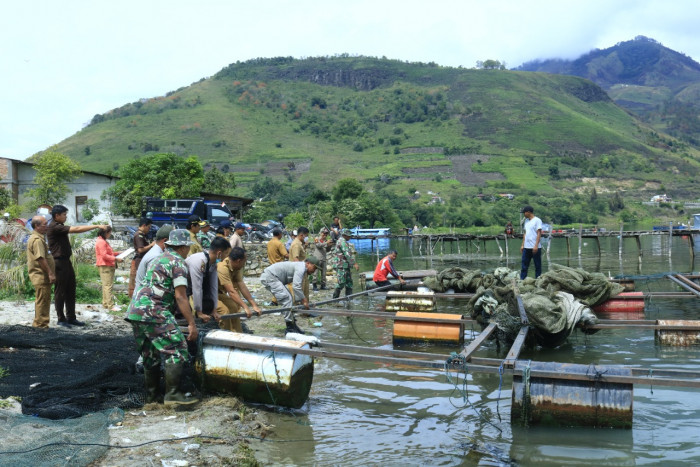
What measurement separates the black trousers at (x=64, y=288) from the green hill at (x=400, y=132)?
85285mm

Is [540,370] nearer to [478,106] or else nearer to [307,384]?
[307,384]

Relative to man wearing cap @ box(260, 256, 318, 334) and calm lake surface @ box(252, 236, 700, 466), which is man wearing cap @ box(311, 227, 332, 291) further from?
calm lake surface @ box(252, 236, 700, 466)

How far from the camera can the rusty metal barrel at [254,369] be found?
6.44m

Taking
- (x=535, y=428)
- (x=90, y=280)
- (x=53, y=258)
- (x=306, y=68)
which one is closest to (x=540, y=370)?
(x=535, y=428)

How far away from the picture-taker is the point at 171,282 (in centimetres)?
613

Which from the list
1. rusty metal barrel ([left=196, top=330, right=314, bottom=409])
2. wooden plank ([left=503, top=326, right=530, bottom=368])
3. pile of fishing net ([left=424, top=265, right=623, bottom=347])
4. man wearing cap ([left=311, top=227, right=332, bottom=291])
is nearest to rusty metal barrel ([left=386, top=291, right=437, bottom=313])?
pile of fishing net ([left=424, top=265, right=623, bottom=347])

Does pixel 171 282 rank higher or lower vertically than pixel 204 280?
higher

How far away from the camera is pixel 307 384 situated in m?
6.81

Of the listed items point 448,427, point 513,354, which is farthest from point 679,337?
point 448,427

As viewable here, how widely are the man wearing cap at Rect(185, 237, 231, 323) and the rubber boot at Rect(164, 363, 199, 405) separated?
100cm

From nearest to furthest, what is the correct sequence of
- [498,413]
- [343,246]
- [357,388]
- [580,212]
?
1. [498,413]
2. [357,388]
3. [343,246]
4. [580,212]

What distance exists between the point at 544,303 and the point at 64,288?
302 inches

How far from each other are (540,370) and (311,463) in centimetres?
243

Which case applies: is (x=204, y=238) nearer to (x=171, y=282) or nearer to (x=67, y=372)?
(x=67, y=372)
